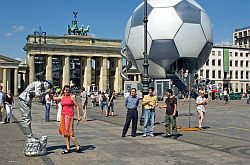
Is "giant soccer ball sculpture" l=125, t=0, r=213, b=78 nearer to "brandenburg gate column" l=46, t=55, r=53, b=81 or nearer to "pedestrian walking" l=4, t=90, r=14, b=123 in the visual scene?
"pedestrian walking" l=4, t=90, r=14, b=123

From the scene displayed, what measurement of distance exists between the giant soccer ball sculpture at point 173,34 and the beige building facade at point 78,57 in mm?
74655

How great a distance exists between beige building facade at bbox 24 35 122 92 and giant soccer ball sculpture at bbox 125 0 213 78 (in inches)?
2939

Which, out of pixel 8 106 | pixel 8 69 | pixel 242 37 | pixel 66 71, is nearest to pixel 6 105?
pixel 8 106

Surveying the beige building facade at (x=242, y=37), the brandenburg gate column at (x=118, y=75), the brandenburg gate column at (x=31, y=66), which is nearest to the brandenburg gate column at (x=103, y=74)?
the brandenburg gate column at (x=118, y=75)

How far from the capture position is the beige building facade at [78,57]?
101 m

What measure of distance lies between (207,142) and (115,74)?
330 feet

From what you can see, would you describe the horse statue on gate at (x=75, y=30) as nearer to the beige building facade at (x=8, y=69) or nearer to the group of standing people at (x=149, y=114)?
the beige building facade at (x=8, y=69)

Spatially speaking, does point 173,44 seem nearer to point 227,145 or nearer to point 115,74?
point 227,145

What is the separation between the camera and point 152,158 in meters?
9.32

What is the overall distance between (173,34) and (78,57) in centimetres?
8628

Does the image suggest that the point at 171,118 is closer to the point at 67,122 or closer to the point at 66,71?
the point at 67,122

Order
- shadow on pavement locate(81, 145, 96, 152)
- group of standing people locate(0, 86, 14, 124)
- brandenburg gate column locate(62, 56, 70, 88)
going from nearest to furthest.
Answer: shadow on pavement locate(81, 145, 96, 152) → group of standing people locate(0, 86, 14, 124) → brandenburg gate column locate(62, 56, 70, 88)

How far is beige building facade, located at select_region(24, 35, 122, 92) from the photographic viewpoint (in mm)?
100625

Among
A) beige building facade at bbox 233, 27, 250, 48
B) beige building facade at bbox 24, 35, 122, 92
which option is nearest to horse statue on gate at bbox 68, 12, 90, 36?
beige building facade at bbox 24, 35, 122, 92
